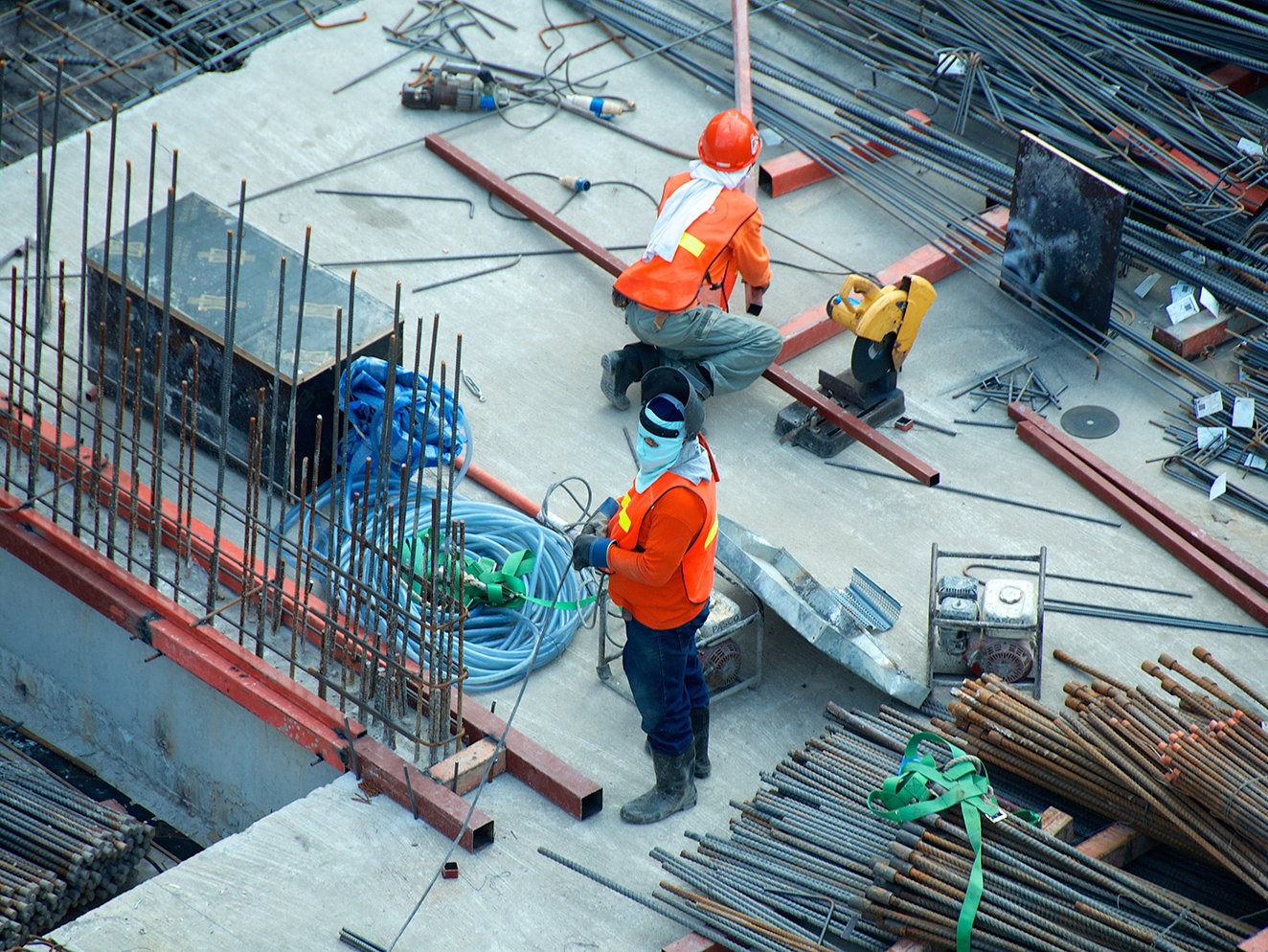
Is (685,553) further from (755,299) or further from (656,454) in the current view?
(755,299)

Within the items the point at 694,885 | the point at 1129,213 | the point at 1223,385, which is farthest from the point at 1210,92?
the point at 694,885

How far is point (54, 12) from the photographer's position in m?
13.7

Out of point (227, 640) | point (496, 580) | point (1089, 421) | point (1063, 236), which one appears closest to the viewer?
point (227, 640)

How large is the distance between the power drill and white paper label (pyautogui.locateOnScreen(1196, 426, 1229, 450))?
5.57m

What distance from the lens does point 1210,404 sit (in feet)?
34.1

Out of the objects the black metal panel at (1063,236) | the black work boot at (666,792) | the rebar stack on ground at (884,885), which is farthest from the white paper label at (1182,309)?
the black work boot at (666,792)

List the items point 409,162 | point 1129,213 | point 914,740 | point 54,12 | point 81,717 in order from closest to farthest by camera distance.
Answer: point 914,740 → point 81,717 → point 1129,213 → point 409,162 → point 54,12

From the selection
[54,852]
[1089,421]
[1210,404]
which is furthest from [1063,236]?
[54,852]

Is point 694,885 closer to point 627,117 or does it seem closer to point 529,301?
point 529,301

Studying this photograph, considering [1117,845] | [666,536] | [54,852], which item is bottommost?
[54,852]

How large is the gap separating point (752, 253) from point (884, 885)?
419 cm

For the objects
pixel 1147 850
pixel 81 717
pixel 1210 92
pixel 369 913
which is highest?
pixel 1210 92

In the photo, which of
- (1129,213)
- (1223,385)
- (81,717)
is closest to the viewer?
(81,717)

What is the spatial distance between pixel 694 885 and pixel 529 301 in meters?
4.91
